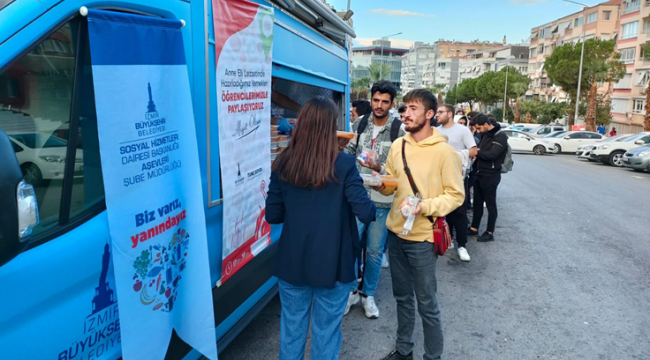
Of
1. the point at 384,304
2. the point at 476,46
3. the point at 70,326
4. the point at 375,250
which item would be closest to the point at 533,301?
the point at 384,304

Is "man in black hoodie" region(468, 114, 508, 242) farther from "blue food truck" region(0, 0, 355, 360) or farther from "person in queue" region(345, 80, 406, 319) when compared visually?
"blue food truck" region(0, 0, 355, 360)

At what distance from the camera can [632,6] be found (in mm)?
48469

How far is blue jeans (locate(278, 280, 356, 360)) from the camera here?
2662 millimetres

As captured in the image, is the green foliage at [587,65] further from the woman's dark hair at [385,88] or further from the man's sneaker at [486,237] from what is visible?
the woman's dark hair at [385,88]

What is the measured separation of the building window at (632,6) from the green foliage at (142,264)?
5676 cm

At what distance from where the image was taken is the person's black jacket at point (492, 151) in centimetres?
631

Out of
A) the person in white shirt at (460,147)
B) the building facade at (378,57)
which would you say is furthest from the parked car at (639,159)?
the building facade at (378,57)

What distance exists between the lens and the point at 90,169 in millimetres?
1884

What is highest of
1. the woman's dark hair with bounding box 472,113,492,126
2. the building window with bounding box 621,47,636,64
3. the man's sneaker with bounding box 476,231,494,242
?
the building window with bounding box 621,47,636,64

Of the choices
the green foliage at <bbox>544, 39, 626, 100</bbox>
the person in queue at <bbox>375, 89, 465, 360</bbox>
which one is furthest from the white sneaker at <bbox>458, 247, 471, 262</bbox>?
the green foliage at <bbox>544, 39, 626, 100</bbox>

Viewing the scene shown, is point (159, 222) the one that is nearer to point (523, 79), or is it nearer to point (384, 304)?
point (384, 304)

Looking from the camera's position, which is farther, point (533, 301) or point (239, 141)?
point (533, 301)

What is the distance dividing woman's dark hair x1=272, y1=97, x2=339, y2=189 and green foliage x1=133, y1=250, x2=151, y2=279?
79 cm

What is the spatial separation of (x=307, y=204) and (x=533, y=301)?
10.7 feet
